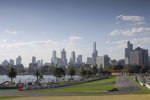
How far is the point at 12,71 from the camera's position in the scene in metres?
117

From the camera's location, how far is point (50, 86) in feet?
306

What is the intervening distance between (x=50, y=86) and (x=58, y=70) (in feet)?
159

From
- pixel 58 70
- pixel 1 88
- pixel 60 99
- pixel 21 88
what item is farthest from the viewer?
pixel 58 70

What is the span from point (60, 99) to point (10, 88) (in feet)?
113

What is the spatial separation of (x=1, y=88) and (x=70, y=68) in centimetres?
7599

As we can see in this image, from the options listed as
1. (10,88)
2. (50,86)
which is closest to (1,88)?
(10,88)

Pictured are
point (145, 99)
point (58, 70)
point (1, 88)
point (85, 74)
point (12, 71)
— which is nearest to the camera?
point (145, 99)

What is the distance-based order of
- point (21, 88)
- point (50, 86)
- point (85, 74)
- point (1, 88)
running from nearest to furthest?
1. point (21, 88)
2. point (1, 88)
3. point (50, 86)
4. point (85, 74)

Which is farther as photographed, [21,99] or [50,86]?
[50,86]

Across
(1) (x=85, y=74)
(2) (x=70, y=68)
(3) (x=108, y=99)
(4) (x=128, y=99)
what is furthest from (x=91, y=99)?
(1) (x=85, y=74)

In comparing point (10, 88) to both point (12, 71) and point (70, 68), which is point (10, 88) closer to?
point (12, 71)

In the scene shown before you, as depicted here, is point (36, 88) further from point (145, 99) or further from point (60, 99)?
point (145, 99)

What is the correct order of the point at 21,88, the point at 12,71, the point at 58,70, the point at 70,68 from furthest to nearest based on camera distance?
the point at 70,68 < the point at 58,70 < the point at 12,71 < the point at 21,88

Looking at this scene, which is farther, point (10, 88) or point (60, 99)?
point (10, 88)
